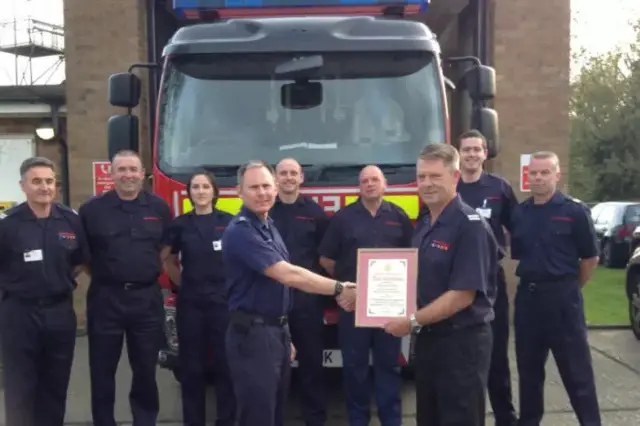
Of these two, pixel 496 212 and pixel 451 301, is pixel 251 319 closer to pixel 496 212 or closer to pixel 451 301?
pixel 451 301

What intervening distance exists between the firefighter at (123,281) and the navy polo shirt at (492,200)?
2.10 meters

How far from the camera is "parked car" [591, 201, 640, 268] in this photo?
55.2 ft

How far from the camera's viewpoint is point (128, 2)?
8.75 metres

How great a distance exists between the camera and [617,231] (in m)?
17.0

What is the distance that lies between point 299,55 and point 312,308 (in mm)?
1807

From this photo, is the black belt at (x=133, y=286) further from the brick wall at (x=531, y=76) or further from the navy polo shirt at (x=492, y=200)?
the brick wall at (x=531, y=76)

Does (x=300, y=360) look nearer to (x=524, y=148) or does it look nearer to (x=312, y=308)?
(x=312, y=308)

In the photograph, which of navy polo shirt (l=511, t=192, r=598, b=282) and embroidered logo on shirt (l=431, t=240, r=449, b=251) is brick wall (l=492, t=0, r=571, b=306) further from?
embroidered logo on shirt (l=431, t=240, r=449, b=251)

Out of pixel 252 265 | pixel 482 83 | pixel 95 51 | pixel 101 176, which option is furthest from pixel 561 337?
pixel 95 51

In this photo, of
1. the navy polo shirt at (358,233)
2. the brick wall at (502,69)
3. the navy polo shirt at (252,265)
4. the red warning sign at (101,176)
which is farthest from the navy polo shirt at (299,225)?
the brick wall at (502,69)

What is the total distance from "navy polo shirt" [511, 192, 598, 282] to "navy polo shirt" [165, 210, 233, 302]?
6.65ft

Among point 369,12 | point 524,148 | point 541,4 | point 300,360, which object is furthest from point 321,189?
point 541,4

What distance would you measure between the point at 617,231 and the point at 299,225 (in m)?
13.9

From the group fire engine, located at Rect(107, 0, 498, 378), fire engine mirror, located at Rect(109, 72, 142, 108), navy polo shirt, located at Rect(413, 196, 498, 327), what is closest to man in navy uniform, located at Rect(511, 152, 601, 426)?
fire engine, located at Rect(107, 0, 498, 378)
